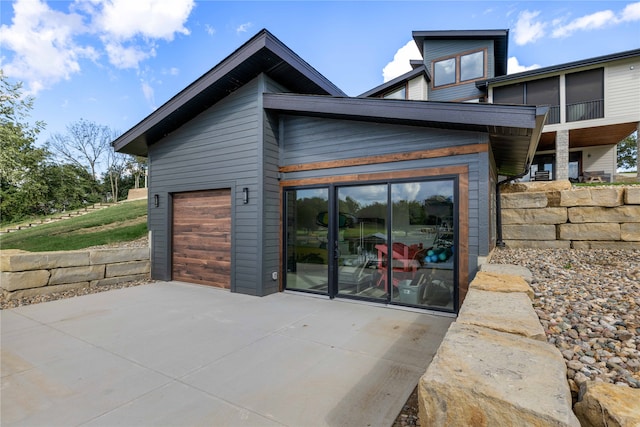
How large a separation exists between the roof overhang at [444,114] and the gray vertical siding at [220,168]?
2.46 ft

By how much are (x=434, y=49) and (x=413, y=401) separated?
15.7 m

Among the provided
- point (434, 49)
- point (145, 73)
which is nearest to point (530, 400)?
point (434, 49)

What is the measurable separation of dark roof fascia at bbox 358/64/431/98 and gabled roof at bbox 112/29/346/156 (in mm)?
7897

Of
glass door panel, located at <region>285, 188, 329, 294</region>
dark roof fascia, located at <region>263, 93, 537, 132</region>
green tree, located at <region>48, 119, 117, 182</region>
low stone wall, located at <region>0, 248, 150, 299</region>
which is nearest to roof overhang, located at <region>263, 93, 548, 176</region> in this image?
dark roof fascia, located at <region>263, 93, 537, 132</region>

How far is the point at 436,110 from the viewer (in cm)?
410

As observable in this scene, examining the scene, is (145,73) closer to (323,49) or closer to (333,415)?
(323,49)

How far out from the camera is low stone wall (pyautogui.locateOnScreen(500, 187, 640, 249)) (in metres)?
5.57

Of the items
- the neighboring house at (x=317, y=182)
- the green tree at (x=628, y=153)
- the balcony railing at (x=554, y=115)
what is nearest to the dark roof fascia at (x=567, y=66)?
the balcony railing at (x=554, y=115)

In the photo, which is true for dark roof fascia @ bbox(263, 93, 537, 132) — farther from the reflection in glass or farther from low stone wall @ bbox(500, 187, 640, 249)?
the reflection in glass

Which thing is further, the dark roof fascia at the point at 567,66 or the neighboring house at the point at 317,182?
the dark roof fascia at the point at 567,66

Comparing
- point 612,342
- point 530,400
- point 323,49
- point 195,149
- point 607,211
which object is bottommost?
point 612,342

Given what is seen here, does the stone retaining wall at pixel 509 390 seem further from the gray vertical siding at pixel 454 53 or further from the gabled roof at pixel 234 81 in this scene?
the gray vertical siding at pixel 454 53

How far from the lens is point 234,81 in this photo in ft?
18.7

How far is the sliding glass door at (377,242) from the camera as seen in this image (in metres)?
4.37
